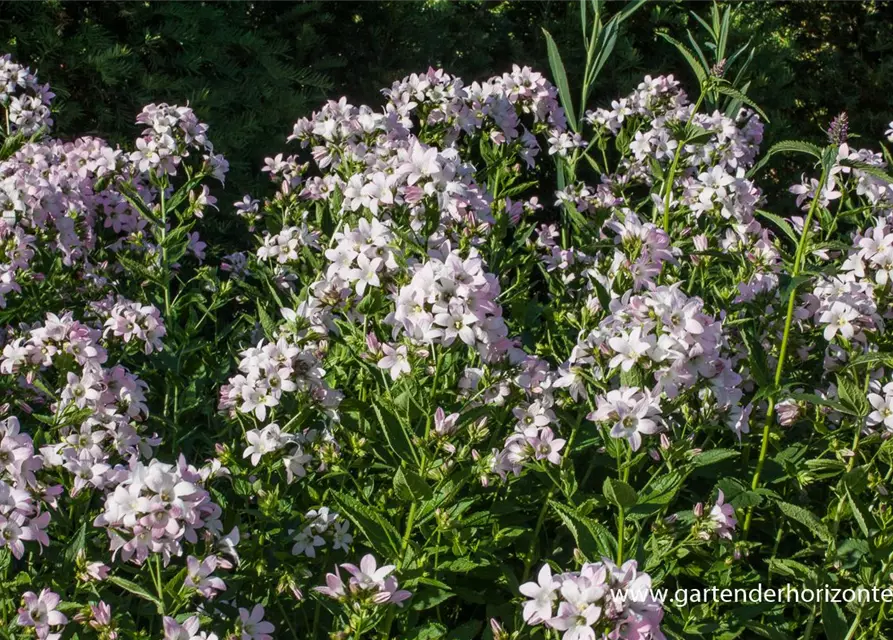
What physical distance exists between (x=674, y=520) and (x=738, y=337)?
2.25ft

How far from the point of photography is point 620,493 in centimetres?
213

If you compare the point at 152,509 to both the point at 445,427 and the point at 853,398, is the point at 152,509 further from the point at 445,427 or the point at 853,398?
the point at 853,398

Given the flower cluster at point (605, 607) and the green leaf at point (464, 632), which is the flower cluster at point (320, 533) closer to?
the green leaf at point (464, 632)

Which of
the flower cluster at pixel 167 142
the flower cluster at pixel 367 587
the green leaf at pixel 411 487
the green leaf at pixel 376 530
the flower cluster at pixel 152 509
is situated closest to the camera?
the flower cluster at pixel 152 509

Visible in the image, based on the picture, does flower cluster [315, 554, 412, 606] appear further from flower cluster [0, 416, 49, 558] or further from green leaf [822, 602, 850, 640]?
green leaf [822, 602, 850, 640]

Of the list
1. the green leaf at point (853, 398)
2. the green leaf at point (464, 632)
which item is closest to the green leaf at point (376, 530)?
the green leaf at point (464, 632)

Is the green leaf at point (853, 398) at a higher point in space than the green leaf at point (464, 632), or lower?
higher

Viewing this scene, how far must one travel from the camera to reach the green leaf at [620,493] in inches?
83.2

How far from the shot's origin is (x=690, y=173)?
3854 millimetres

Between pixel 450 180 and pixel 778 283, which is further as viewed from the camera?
pixel 778 283

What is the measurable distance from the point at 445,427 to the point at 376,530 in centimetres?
32

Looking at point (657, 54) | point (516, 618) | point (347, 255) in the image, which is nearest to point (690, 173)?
point (347, 255)

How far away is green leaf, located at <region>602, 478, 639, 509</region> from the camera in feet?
6.93

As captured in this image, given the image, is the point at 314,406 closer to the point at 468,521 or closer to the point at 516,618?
the point at 468,521
